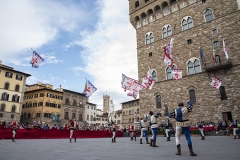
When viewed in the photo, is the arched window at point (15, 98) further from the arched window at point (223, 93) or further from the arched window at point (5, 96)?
the arched window at point (223, 93)

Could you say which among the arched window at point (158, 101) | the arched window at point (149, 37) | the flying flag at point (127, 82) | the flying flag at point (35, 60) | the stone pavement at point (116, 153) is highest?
the arched window at point (149, 37)

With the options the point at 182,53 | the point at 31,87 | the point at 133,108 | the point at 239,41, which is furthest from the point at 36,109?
the point at 239,41

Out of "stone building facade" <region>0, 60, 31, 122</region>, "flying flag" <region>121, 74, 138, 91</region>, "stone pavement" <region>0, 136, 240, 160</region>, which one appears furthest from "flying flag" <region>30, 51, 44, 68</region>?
"stone building facade" <region>0, 60, 31, 122</region>

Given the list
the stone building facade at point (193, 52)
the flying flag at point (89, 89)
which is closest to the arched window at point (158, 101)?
the stone building facade at point (193, 52)

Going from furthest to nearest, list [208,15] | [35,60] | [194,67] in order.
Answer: [208,15] → [194,67] → [35,60]

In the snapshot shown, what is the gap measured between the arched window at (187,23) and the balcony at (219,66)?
22.7 ft

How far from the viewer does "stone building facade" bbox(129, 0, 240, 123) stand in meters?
22.4

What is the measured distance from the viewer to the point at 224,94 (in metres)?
22.3

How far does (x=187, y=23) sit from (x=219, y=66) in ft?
28.5

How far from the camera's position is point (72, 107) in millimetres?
51875

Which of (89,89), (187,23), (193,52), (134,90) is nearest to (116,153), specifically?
(89,89)

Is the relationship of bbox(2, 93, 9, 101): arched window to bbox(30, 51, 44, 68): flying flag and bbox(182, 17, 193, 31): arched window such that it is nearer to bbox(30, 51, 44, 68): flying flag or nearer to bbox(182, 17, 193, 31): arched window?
bbox(30, 51, 44, 68): flying flag

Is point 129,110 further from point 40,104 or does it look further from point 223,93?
point 223,93

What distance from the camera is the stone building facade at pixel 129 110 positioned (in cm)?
6056
